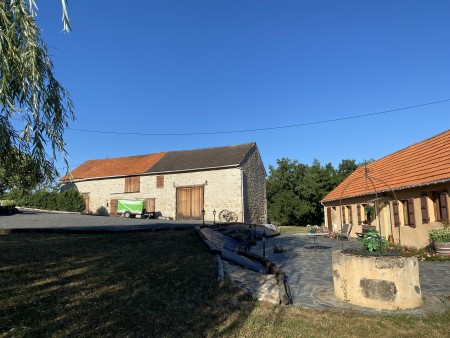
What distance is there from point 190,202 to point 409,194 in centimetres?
1985

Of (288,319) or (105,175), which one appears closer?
(288,319)

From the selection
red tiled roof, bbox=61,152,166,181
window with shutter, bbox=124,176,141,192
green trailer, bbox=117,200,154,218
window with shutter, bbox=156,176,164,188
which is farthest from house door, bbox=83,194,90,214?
window with shutter, bbox=156,176,164,188

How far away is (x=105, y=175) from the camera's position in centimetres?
3425

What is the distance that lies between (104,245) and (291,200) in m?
29.7

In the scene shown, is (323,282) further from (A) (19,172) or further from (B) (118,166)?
(B) (118,166)

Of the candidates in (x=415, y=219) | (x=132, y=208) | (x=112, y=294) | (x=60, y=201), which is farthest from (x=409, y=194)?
(x=60, y=201)

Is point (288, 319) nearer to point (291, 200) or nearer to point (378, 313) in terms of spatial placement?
point (378, 313)

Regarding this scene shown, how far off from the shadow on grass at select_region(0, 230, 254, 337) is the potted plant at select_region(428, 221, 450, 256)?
7.63 meters

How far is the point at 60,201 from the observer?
34344mm

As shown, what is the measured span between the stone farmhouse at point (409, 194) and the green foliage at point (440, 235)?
0.53 metres

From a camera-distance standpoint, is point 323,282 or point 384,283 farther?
point 323,282

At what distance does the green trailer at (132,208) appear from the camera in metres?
29.9

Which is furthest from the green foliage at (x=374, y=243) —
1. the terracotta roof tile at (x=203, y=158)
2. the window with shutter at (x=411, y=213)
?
the terracotta roof tile at (x=203, y=158)

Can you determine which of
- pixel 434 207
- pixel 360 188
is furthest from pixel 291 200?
pixel 434 207
